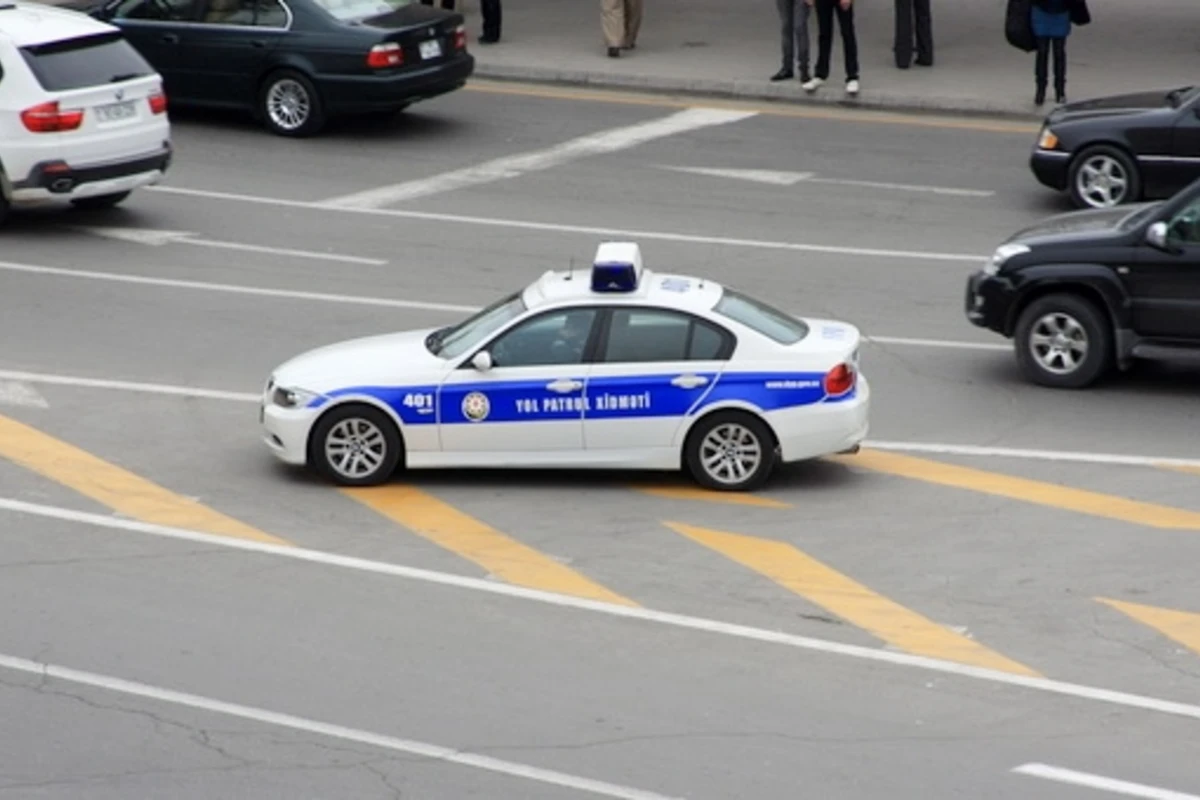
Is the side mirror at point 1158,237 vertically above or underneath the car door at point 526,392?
above

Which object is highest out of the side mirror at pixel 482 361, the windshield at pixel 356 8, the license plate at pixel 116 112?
the windshield at pixel 356 8

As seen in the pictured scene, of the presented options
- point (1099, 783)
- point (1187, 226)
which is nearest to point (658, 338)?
point (1187, 226)

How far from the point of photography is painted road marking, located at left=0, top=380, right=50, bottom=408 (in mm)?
17031

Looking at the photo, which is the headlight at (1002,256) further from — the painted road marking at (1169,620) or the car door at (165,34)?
the car door at (165,34)

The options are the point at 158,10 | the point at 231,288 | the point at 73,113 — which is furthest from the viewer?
the point at 158,10

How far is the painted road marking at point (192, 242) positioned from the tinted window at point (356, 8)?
4.45 metres

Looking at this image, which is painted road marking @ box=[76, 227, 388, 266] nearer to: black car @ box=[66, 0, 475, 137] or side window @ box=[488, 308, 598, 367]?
black car @ box=[66, 0, 475, 137]

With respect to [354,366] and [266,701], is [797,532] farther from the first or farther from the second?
[266,701]

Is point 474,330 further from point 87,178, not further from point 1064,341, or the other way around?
point 87,178

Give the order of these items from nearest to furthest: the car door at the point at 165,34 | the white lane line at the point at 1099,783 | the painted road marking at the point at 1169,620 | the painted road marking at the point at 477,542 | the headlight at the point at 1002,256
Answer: the white lane line at the point at 1099,783, the painted road marking at the point at 1169,620, the painted road marking at the point at 477,542, the headlight at the point at 1002,256, the car door at the point at 165,34

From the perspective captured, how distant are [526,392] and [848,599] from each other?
273cm

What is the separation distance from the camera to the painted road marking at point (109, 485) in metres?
14.6

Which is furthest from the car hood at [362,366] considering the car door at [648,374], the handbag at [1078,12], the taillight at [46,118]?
the handbag at [1078,12]

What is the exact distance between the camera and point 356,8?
2550 centimetres
